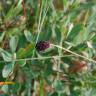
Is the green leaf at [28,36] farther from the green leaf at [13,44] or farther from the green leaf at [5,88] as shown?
the green leaf at [5,88]

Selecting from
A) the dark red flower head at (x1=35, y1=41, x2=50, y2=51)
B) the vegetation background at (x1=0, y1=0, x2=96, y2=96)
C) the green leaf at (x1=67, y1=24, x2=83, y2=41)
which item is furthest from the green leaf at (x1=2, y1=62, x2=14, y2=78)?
the green leaf at (x1=67, y1=24, x2=83, y2=41)

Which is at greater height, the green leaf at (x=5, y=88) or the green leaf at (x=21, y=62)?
the green leaf at (x=21, y=62)

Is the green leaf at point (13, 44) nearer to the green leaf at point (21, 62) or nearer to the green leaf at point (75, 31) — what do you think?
the green leaf at point (21, 62)

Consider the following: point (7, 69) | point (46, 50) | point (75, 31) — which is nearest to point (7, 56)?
point (7, 69)

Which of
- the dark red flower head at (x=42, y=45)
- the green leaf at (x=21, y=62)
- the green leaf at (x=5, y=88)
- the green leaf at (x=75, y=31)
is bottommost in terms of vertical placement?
the green leaf at (x=5, y=88)

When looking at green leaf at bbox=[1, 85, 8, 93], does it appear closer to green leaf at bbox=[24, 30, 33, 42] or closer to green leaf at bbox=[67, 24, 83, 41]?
green leaf at bbox=[24, 30, 33, 42]

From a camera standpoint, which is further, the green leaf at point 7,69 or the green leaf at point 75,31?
the green leaf at point 75,31

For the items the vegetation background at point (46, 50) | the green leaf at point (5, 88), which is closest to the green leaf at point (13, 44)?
the vegetation background at point (46, 50)

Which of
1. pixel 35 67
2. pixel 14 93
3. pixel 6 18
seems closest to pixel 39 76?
pixel 35 67

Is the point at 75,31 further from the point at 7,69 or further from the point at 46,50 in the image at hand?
the point at 7,69
